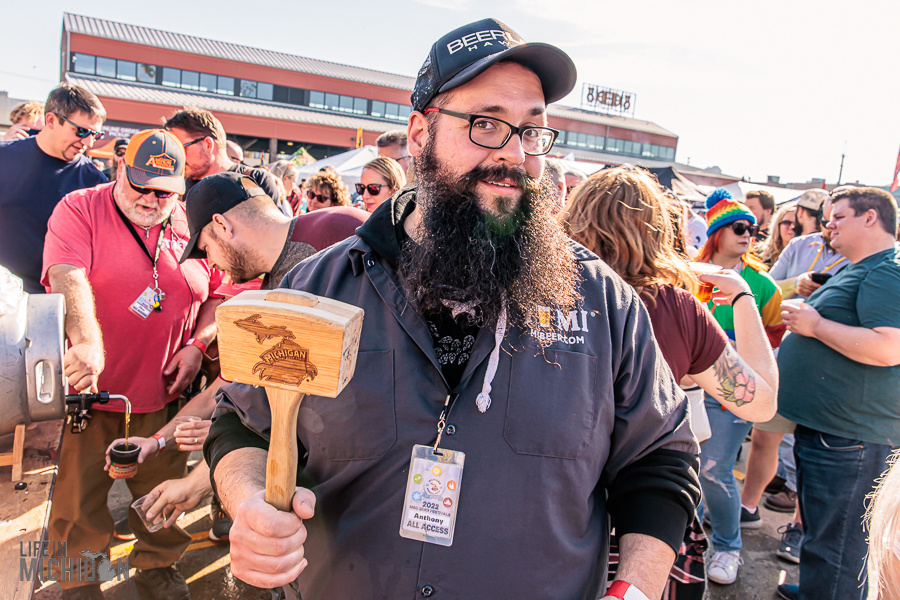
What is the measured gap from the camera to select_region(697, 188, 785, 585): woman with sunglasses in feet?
11.1

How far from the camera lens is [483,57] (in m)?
1.45

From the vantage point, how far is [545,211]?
155 centimetres

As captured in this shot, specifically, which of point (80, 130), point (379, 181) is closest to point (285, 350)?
point (80, 130)

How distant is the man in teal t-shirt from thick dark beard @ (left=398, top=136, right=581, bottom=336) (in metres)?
2.33

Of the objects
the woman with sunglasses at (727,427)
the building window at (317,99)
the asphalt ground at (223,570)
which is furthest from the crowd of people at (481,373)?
the building window at (317,99)

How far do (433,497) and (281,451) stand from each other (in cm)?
38

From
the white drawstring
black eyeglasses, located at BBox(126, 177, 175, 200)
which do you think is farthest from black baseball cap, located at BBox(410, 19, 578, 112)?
Result: black eyeglasses, located at BBox(126, 177, 175, 200)

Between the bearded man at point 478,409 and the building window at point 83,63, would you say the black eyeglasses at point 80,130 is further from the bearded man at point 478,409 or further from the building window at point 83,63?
the building window at point 83,63

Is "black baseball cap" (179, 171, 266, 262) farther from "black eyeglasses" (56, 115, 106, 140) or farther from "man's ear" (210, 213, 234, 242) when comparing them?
"black eyeglasses" (56, 115, 106, 140)

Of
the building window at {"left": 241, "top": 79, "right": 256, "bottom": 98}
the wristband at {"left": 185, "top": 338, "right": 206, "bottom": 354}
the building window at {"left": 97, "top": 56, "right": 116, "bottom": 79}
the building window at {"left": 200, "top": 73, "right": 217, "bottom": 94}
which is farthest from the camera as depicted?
the building window at {"left": 241, "top": 79, "right": 256, "bottom": 98}

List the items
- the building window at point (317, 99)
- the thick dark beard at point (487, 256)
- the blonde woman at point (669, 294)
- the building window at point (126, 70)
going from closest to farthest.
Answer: the thick dark beard at point (487, 256) < the blonde woman at point (669, 294) < the building window at point (126, 70) < the building window at point (317, 99)

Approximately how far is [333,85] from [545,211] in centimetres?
4204

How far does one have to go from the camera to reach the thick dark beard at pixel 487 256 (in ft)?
4.67

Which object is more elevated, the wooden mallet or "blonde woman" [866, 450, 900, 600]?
the wooden mallet
